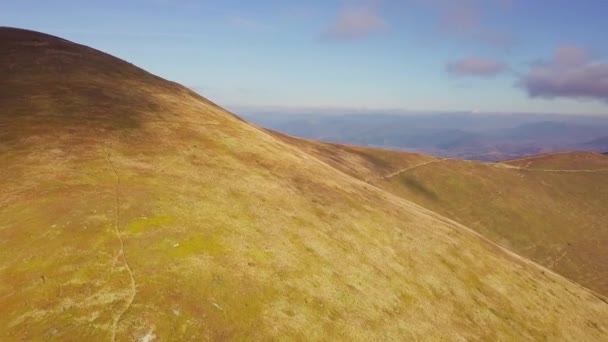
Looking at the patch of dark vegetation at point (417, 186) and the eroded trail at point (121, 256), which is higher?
the eroded trail at point (121, 256)

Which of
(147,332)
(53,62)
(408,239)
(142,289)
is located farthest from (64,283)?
(53,62)

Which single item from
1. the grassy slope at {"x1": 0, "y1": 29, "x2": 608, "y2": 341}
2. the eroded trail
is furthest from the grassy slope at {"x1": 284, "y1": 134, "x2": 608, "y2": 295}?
the eroded trail

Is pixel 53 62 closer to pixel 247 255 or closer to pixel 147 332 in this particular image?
pixel 247 255

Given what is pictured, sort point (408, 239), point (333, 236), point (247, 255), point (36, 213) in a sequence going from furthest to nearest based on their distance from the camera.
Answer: point (408, 239) → point (333, 236) → point (247, 255) → point (36, 213)

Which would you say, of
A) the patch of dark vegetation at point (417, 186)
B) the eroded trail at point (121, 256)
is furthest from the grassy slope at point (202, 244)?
the patch of dark vegetation at point (417, 186)

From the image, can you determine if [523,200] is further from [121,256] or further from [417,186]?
[121,256]

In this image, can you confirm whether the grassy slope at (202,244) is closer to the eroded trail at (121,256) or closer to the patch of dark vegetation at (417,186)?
the eroded trail at (121,256)

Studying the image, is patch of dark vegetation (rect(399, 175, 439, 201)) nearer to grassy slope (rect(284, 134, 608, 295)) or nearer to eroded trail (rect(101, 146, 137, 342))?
grassy slope (rect(284, 134, 608, 295))

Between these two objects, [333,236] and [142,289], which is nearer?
[142,289]
